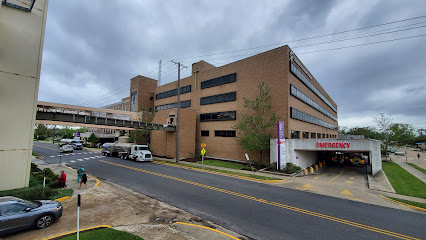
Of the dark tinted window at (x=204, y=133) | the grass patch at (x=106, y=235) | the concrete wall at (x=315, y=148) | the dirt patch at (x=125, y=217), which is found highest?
the dark tinted window at (x=204, y=133)

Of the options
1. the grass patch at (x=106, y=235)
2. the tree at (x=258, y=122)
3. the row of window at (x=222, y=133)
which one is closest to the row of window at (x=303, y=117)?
the tree at (x=258, y=122)

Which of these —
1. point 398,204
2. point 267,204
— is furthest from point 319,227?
point 398,204

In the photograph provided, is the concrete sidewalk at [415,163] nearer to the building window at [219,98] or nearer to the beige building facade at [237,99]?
the beige building facade at [237,99]

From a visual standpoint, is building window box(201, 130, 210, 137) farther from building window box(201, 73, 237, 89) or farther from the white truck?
the white truck

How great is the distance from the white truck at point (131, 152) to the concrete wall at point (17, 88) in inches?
608

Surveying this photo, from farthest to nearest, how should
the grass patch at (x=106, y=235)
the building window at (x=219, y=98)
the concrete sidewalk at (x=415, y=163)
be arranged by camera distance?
the building window at (x=219, y=98)
the concrete sidewalk at (x=415, y=163)
the grass patch at (x=106, y=235)

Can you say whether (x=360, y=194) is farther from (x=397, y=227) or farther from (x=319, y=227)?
(x=319, y=227)

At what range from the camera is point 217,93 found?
34.2 m

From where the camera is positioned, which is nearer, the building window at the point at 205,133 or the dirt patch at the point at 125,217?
the dirt patch at the point at 125,217

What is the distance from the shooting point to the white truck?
28489mm

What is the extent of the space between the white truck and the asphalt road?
13190 millimetres

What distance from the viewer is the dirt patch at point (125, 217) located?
24.7ft

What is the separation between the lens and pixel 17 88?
12906 mm

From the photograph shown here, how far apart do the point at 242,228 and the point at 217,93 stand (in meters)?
27.7
